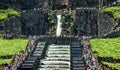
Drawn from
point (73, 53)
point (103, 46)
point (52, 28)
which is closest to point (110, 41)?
point (103, 46)

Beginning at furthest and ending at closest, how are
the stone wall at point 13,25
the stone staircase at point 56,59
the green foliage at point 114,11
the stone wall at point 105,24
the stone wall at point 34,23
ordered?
the stone wall at point 34,23 → the stone wall at point 13,25 → the green foliage at point 114,11 → the stone wall at point 105,24 → the stone staircase at point 56,59

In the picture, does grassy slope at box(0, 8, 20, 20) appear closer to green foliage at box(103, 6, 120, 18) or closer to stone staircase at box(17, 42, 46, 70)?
green foliage at box(103, 6, 120, 18)

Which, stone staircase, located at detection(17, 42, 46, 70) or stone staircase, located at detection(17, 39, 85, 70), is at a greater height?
stone staircase, located at detection(17, 42, 46, 70)

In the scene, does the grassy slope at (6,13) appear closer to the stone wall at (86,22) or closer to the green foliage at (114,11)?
the stone wall at (86,22)

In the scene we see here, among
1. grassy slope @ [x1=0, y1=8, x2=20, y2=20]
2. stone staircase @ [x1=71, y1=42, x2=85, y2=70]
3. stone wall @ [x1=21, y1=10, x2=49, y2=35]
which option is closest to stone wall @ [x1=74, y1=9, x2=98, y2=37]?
stone wall @ [x1=21, y1=10, x2=49, y2=35]

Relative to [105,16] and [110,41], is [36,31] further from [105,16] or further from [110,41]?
[110,41]

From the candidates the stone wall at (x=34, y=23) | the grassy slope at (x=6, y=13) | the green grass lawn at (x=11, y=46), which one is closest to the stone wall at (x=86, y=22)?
the stone wall at (x=34, y=23)
